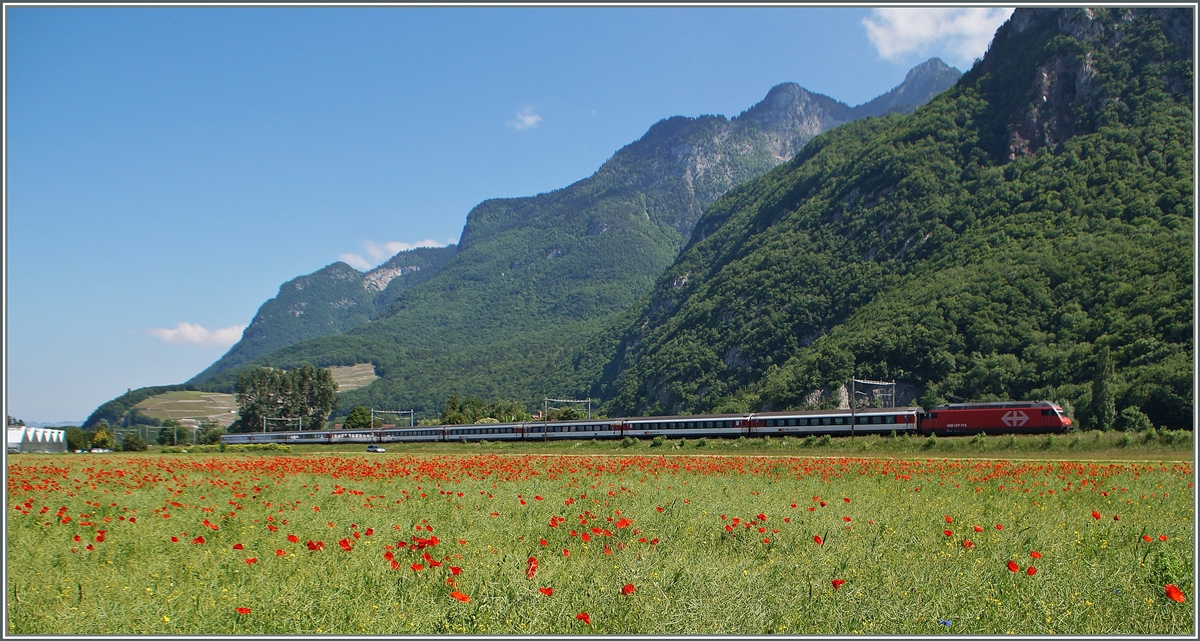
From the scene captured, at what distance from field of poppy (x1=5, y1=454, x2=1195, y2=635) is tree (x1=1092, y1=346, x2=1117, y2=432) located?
4221 cm

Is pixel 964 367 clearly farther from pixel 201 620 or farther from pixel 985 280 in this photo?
pixel 201 620

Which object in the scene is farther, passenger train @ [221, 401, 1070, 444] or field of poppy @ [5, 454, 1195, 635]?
passenger train @ [221, 401, 1070, 444]

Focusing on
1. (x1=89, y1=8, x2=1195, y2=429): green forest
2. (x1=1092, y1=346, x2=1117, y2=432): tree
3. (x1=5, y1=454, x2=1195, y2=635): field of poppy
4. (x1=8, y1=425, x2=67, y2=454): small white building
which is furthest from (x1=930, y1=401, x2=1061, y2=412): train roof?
(x1=8, y1=425, x2=67, y2=454): small white building

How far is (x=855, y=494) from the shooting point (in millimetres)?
13852

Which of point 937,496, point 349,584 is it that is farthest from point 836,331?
point 349,584

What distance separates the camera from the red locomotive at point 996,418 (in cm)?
4521

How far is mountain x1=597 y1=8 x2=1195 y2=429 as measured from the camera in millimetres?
84562

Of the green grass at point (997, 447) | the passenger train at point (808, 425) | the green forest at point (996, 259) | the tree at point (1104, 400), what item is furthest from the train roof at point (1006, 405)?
the green grass at point (997, 447)

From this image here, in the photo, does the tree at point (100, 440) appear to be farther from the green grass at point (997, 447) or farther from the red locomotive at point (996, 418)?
the red locomotive at point (996, 418)

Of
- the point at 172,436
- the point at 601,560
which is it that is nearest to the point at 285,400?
the point at 172,436

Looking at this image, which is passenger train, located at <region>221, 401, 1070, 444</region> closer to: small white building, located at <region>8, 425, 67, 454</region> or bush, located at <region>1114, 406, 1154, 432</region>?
bush, located at <region>1114, 406, 1154, 432</region>

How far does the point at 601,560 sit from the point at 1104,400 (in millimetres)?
56958

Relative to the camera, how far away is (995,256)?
113500mm

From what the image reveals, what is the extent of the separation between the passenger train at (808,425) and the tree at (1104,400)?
629 cm
